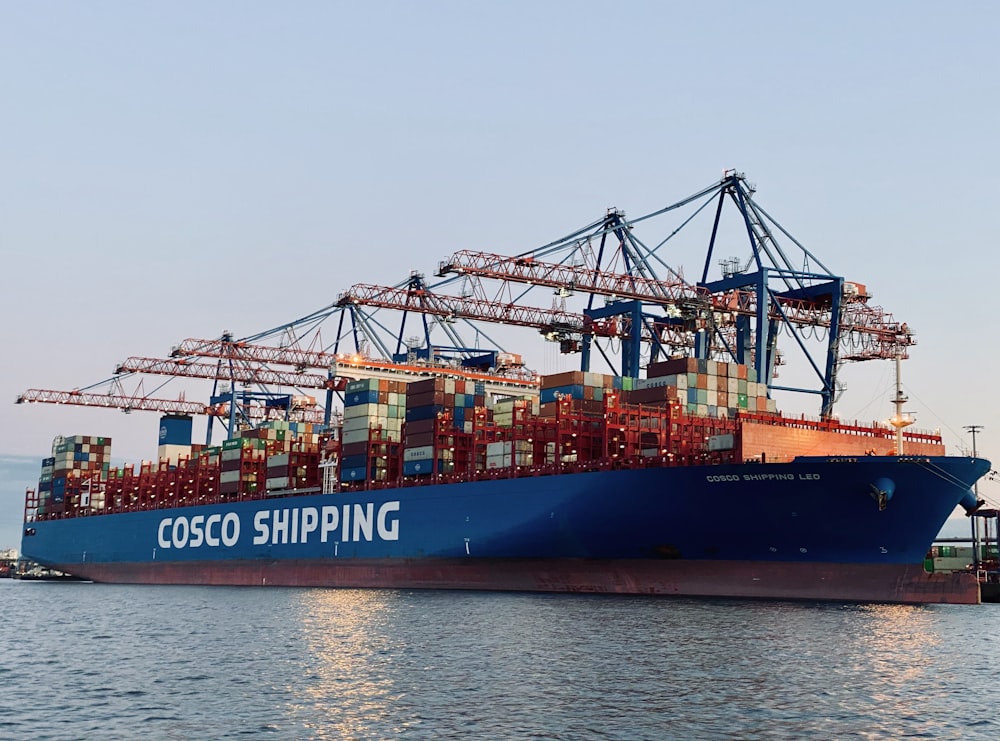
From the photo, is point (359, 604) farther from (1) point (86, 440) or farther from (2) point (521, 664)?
(1) point (86, 440)

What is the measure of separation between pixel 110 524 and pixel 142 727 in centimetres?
6584

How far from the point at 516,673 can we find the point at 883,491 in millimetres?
20191

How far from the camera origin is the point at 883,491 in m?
39.7

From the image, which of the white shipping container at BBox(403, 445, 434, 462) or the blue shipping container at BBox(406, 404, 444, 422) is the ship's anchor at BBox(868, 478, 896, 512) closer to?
the white shipping container at BBox(403, 445, 434, 462)

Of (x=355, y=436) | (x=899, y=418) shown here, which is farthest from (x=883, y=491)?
(x=355, y=436)

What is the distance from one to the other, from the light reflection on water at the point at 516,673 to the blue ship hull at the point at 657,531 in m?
1.89

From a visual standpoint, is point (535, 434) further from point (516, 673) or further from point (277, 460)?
point (516, 673)

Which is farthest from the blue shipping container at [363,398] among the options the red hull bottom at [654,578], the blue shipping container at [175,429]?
the blue shipping container at [175,429]

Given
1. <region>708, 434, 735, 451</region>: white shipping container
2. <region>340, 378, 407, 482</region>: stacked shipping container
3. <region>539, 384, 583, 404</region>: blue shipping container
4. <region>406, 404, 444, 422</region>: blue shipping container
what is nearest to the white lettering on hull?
<region>340, 378, 407, 482</region>: stacked shipping container

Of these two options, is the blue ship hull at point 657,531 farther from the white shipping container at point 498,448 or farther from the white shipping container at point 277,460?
the white shipping container at point 277,460

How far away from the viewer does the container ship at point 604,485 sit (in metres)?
41.4

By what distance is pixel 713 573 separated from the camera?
144ft

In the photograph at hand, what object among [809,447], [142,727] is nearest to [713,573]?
[809,447]

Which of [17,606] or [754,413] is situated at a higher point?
[754,413]
